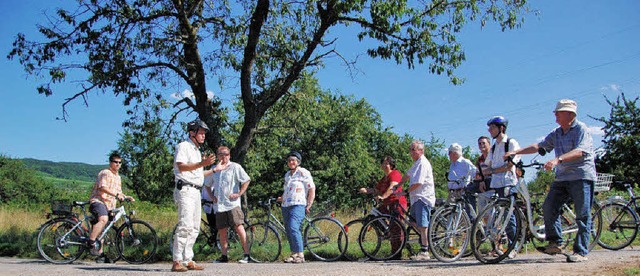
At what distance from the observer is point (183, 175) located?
7473 millimetres

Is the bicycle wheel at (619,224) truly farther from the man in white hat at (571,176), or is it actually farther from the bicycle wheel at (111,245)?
the bicycle wheel at (111,245)

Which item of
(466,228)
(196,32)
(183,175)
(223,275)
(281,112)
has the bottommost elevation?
(223,275)

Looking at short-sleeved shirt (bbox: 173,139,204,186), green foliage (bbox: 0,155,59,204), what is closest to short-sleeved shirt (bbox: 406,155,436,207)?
short-sleeved shirt (bbox: 173,139,204,186)

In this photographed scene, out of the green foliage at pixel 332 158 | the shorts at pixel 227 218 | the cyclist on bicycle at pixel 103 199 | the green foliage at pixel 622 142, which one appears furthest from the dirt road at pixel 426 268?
the green foliage at pixel 332 158

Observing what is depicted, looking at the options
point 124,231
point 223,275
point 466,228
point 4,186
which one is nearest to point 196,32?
point 124,231

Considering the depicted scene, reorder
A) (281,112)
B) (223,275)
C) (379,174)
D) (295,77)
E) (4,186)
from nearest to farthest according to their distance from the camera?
(223,275) < (295,77) < (281,112) < (379,174) < (4,186)

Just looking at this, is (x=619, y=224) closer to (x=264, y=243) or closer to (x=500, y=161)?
(x=500, y=161)

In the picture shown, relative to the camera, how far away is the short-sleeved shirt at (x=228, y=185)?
905 cm

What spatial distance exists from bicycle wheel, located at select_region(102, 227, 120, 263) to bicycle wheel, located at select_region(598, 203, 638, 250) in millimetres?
8426

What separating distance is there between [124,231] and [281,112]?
579cm

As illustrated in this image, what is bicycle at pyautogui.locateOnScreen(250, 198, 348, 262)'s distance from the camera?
368 inches

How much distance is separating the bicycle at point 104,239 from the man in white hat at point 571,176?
658 centimetres

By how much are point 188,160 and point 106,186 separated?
3115 mm

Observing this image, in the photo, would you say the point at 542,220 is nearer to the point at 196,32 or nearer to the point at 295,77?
the point at 295,77
